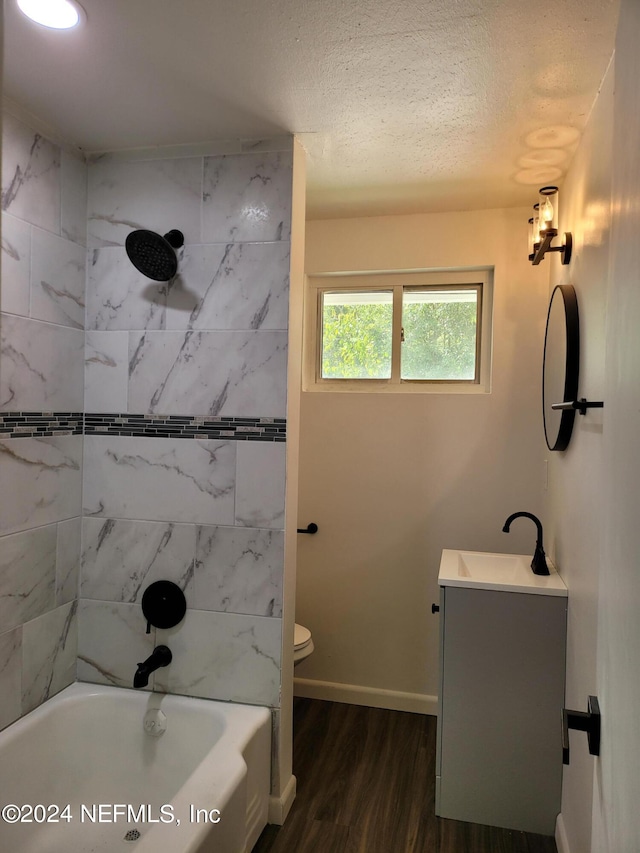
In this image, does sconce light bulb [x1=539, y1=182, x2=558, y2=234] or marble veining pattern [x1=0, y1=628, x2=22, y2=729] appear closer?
marble veining pattern [x1=0, y1=628, x2=22, y2=729]

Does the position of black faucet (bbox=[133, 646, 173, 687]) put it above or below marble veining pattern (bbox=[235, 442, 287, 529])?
below

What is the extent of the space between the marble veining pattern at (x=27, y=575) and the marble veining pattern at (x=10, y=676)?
0.05m

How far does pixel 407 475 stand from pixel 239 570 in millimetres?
1098

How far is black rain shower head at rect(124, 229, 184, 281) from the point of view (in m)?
2.01

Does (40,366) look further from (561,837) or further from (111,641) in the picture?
(561,837)

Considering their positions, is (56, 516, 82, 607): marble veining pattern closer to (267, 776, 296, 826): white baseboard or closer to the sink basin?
(267, 776, 296, 826): white baseboard

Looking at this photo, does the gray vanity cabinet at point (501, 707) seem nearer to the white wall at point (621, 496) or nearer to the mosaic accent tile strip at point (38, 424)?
the white wall at point (621, 496)

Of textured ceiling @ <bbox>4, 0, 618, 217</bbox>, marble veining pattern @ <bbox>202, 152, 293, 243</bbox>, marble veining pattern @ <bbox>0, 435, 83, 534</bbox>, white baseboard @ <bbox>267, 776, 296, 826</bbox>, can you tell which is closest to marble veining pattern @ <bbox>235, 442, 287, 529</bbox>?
marble veining pattern @ <bbox>0, 435, 83, 534</bbox>

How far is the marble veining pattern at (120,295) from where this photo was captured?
7.26ft

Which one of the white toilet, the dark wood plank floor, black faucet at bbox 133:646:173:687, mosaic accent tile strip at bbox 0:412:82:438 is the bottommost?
the dark wood plank floor

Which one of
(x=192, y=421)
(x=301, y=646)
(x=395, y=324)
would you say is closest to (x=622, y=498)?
(x=192, y=421)

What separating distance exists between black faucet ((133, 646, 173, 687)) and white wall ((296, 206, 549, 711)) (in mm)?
1019

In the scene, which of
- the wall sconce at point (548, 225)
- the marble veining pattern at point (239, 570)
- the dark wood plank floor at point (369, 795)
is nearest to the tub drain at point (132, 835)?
the dark wood plank floor at point (369, 795)

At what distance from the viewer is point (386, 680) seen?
9.71ft
